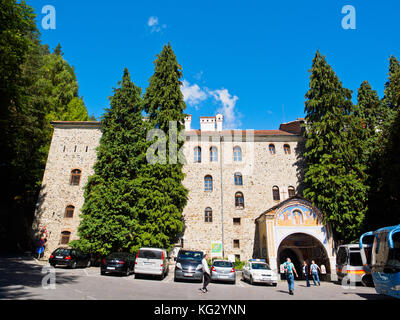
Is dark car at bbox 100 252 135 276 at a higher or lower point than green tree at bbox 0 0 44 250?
lower

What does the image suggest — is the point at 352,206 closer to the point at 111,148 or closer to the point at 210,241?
the point at 210,241

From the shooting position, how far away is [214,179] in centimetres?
2500

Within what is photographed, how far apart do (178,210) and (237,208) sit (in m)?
6.78

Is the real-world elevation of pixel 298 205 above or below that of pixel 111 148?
below

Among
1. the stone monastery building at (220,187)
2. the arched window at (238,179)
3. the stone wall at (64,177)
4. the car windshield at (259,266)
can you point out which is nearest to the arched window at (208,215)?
the stone monastery building at (220,187)

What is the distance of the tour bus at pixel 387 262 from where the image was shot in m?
8.63

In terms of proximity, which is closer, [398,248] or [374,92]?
[398,248]

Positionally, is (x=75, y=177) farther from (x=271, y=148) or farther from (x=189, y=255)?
(x=271, y=148)

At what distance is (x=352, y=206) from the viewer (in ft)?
64.8

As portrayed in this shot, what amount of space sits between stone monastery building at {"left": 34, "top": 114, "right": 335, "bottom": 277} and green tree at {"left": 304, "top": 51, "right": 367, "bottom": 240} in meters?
2.49

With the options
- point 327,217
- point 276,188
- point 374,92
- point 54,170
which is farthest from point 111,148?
point 374,92

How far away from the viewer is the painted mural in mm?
19750

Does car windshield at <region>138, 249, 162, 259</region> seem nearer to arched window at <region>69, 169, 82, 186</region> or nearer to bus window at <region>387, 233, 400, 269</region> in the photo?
bus window at <region>387, 233, 400, 269</region>

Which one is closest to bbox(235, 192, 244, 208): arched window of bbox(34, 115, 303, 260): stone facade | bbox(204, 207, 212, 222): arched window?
bbox(34, 115, 303, 260): stone facade
